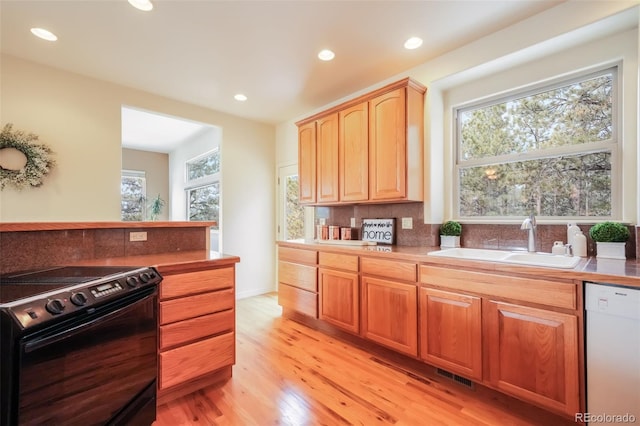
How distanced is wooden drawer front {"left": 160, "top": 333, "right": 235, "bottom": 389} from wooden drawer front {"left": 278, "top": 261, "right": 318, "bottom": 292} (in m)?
1.10

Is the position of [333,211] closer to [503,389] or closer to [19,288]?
[503,389]

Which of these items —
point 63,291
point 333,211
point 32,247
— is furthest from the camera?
point 333,211

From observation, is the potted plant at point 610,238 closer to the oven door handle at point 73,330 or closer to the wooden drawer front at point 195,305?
the wooden drawer front at point 195,305

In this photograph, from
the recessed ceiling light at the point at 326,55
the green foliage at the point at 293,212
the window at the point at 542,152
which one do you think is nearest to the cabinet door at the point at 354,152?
the recessed ceiling light at the point at 326,55

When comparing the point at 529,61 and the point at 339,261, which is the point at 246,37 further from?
the point at 529,61

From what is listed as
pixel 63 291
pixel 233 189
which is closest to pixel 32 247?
pixel 63 291

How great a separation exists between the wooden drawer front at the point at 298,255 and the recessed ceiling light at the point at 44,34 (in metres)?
2.78

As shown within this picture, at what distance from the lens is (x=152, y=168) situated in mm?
6957

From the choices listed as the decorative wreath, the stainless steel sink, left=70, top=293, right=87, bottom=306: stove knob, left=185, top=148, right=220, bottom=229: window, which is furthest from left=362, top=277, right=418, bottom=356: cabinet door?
left=185, top=148, right=220, bottom=229: window

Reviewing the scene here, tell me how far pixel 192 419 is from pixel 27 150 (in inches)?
112

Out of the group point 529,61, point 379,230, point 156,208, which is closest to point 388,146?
point 379,230

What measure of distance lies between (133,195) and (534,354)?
300 inches

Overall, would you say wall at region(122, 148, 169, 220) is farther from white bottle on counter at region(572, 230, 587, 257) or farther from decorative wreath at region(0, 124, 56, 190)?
white bottle on counter at region(572, 230, 587, 257)

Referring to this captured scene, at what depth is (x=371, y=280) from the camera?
2.49 metres
